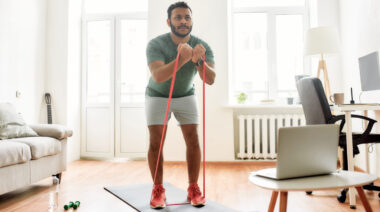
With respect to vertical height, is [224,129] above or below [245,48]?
below

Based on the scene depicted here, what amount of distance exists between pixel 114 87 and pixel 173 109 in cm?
268

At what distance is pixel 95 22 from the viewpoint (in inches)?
183

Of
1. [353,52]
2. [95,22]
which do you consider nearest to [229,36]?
[353,52]

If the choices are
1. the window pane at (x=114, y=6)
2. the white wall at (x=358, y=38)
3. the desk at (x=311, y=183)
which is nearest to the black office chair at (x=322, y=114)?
the white wall at (x=358, y=38)

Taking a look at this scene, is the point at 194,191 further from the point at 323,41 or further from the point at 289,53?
the point at 289,53

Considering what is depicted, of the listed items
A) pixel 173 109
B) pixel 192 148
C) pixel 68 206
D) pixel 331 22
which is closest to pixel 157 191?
pixel 192 148

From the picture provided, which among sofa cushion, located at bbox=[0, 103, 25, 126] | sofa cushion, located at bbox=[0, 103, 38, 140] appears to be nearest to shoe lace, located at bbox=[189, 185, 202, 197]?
sofa cushion, located at bbox=[0, 103, 38, 140]

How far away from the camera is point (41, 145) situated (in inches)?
102

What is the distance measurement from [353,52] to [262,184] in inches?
118

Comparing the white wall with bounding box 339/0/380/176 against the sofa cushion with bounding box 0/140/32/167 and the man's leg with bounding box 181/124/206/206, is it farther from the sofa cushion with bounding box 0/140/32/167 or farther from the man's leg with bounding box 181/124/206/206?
the sofa cushion with bounding box 0/140/32/167

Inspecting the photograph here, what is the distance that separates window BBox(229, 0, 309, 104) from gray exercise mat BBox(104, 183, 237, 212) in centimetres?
216

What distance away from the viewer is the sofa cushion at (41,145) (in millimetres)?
2496

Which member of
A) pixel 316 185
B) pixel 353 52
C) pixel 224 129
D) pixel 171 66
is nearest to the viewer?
pixel 316 185

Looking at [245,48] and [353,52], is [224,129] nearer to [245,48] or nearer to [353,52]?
[245,48]
